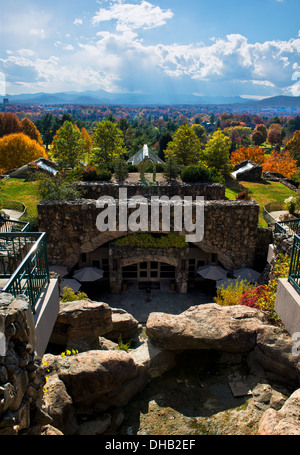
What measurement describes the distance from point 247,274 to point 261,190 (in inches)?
716

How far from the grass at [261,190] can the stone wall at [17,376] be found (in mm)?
28200

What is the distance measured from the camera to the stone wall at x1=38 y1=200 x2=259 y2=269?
1930 cm

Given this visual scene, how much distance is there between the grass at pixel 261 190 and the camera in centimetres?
3208

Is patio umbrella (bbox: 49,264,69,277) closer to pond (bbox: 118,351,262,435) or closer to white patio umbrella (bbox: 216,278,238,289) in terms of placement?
white patio umbrella (bbox: 216,278,238,289)

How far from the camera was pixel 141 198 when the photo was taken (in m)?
20.2

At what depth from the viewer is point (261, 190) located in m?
35.2

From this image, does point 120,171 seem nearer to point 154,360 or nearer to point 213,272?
point 213,272

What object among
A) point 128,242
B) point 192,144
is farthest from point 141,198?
point 192,144

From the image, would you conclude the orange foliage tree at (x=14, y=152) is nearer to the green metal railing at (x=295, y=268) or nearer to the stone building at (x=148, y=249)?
the stone building at (x=148, y=249)

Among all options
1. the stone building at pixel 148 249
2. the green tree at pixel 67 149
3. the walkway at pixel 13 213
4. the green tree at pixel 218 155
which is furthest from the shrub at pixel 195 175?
the green tree at pixel 67 149

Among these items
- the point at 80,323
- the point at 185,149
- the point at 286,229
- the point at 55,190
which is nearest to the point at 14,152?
the point at 185,149

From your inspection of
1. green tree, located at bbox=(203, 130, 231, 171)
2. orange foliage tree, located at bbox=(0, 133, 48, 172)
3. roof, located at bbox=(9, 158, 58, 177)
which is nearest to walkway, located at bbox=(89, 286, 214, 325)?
green tree, located at bbox=(203, 130, 231, 171)
